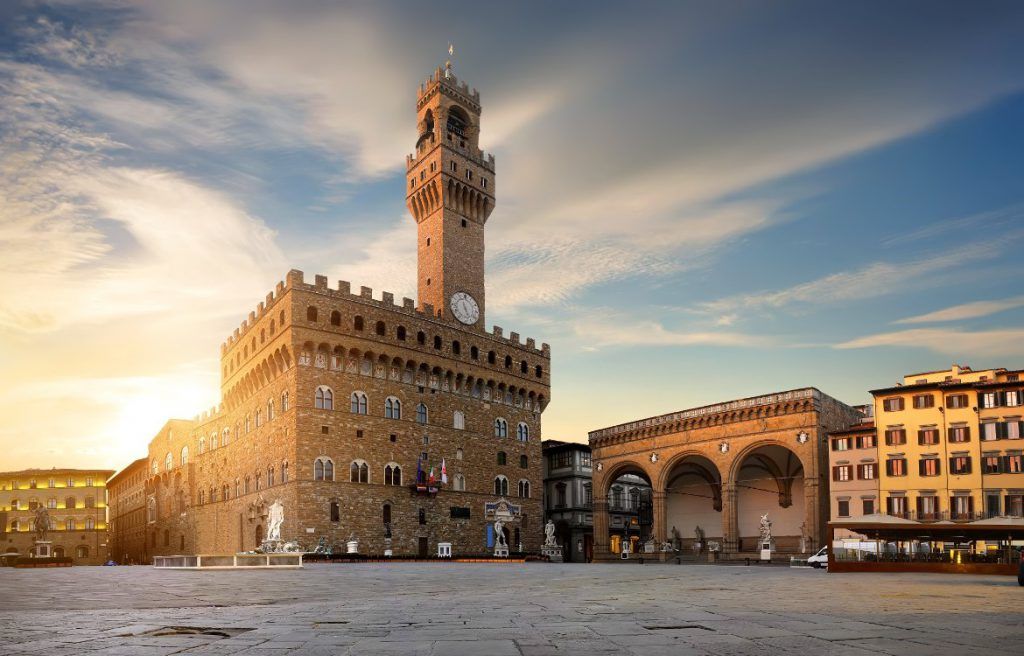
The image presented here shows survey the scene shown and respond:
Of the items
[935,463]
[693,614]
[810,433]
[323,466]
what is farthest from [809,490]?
[693,614]

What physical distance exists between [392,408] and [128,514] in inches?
2255

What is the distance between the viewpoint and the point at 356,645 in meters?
7.50

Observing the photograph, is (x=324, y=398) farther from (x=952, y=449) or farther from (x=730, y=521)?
(x=952, y=449)

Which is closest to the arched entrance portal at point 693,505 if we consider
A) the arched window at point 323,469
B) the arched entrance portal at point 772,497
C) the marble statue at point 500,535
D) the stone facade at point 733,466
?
the stone facade at point 733,466

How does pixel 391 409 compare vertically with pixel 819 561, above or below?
above

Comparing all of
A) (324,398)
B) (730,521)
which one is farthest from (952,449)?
(324,398)

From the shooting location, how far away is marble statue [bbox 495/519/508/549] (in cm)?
5578

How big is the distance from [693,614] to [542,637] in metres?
3.57

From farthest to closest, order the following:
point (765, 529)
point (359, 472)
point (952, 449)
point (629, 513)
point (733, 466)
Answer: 1. point (629, 513)
2. point (733, 466)
3. point (359, 472)
4. point (765, 529)
5. point (952, 449)

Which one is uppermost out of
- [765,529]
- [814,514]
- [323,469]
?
[323,469]

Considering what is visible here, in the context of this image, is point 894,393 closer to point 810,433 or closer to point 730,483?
point 810,433

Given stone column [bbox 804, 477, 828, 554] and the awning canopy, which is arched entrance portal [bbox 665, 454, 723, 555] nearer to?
stone column [bbox 804, 477, 828, 554]

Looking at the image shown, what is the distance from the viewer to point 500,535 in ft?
183

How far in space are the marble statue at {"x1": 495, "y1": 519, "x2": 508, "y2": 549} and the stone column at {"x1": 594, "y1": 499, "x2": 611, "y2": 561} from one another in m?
6.43
